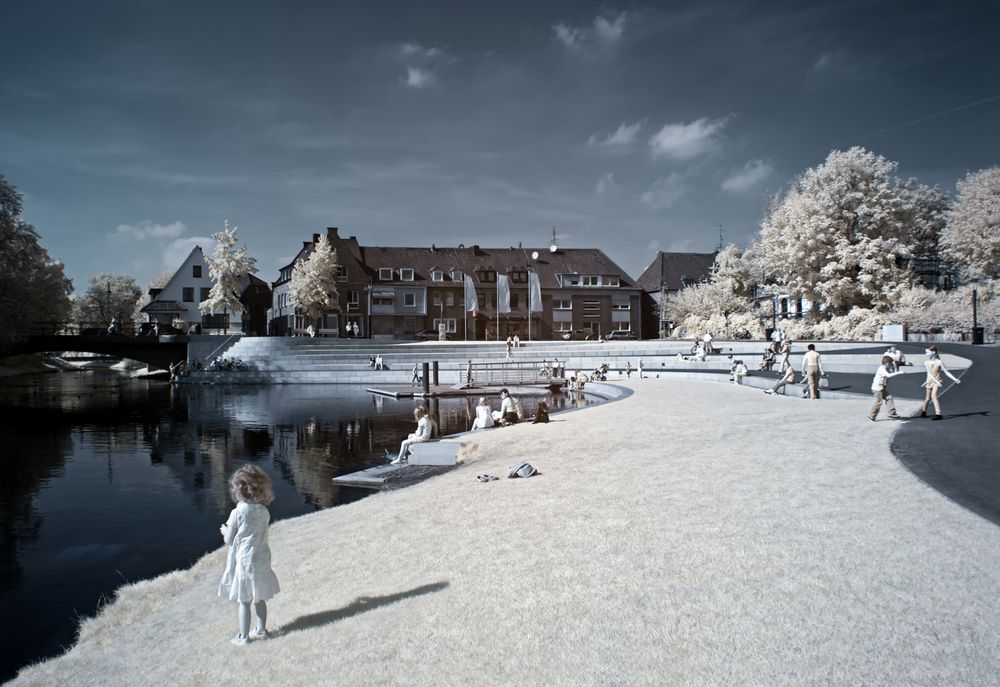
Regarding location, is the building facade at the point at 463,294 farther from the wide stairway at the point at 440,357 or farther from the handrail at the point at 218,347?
the wide stairway at the point at 440,357

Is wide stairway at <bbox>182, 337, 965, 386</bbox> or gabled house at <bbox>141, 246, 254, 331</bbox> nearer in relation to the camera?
wide stairway at <bbox>182, 337, 965, 386</bbox>

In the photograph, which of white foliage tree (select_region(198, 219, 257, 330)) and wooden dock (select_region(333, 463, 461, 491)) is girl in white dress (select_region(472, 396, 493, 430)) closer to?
wooden dock (select_region(333, 463, 461, 491))

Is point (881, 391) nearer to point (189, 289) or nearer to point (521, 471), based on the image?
point (521, 471)

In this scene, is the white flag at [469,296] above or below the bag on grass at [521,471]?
above

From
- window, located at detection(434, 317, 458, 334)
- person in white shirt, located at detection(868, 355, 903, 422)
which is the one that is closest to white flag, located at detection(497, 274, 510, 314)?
window, located at detection(434, 317, 458, 334)

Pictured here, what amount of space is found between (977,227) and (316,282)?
5700 centimetres

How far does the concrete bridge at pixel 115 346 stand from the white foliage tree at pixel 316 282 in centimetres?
1502

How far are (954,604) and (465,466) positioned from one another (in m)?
10.2

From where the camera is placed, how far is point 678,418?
17797mm

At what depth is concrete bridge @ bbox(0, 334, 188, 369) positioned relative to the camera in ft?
172

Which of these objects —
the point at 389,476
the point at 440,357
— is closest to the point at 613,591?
the point at 389,476

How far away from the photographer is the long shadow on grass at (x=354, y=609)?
6445 millimetres

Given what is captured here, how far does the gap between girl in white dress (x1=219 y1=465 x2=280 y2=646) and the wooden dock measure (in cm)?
776

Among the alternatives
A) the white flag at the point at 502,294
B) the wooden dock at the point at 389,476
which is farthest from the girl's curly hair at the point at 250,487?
the white flag at the point at 502,294
